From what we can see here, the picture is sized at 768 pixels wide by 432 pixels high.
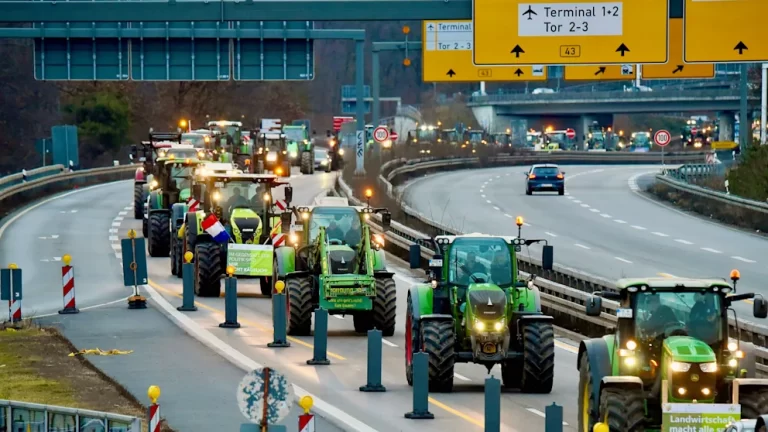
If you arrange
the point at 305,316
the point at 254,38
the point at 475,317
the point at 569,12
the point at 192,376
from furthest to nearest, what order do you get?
the point at 254,38
the point at 569,12
the point at 305,316
the point at 192,376
the point at 475,317

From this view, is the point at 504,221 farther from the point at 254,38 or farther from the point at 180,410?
the point at 180,410

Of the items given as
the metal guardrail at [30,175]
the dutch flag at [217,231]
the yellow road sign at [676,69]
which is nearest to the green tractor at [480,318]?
the dutch flag at [217,231]

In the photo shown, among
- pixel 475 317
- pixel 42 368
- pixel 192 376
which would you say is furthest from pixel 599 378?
pixel 42 368

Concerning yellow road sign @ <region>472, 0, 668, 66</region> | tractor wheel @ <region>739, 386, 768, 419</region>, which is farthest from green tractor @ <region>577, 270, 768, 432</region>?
yellow road sign @ <region>472, 0, 668, 66</region>

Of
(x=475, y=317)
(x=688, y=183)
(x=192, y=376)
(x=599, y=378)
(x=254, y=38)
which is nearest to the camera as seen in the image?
(x=599, y=378)

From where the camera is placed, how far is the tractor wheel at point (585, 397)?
15.4m

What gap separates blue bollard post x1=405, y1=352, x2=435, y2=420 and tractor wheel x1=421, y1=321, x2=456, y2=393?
1.28 metres

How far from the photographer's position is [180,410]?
18.5 m

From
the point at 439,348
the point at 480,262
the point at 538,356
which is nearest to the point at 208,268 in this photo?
the point at 480,262

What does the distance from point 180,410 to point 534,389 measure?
4.46 m

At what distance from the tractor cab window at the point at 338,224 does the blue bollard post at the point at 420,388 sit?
854cm

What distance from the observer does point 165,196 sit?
139 ft

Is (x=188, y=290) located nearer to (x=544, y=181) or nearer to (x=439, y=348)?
(x=439, y=348)

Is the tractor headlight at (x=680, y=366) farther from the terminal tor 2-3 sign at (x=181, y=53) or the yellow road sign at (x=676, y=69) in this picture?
the terminal tor 2-3 sign at (x=181, y=53)
